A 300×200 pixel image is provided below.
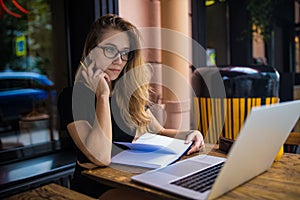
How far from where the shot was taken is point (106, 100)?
106 centimetres

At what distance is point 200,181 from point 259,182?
0.17 meters

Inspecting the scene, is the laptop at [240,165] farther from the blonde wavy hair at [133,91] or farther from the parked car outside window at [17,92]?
the parked car outside window at [17,92]

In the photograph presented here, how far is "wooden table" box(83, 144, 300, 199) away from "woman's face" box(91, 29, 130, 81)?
431 millimetres

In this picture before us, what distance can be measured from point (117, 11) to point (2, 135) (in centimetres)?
250

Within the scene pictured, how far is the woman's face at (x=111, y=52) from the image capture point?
1162mm

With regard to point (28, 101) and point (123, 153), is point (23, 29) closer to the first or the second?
point (28, 101)

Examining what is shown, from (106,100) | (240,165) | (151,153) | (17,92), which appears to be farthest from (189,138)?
(17,92)

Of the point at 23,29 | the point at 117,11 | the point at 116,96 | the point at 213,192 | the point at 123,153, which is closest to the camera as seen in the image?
the point at 213,192

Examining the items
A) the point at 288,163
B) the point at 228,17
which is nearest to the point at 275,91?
the point at 288,163

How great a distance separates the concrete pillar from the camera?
2.23 metres

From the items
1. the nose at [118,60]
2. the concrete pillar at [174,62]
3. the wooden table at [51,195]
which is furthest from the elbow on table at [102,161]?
the concrete pillar at [174,62]

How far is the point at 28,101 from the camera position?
4.31 m

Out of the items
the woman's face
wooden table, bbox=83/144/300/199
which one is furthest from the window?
wooden table, bbox=83/144/300/199

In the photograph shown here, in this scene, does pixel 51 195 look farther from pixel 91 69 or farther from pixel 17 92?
pixel 17 92
